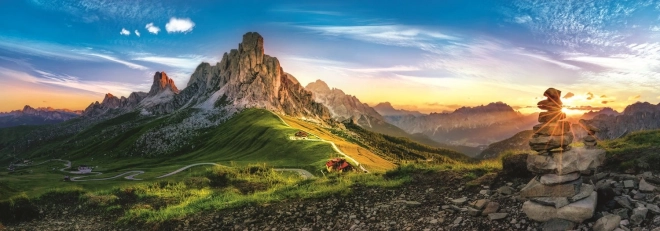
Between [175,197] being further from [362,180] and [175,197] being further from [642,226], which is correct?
[642,226]

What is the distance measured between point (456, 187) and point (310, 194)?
732cm

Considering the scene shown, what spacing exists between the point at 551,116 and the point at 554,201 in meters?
3.47

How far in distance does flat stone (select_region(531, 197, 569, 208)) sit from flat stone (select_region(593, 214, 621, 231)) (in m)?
1.06

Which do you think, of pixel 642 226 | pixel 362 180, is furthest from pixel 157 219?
pixel 642 226

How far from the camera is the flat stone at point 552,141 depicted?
13.4 meters

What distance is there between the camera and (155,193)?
31.7 meters

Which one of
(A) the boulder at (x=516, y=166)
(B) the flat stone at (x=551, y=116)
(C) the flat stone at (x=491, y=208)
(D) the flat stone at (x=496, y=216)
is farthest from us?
(A) the boulder at (x=516, y=166)

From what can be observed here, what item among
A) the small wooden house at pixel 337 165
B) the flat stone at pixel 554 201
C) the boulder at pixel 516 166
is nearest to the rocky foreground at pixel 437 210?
the boulder at pixel 516 166

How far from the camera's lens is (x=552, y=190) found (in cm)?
1288

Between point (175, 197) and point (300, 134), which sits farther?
point (300, 134)

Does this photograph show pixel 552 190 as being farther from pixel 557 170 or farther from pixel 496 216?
pixel 496 216

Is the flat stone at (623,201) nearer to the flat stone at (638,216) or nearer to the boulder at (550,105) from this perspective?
the flat stone at (638,216)

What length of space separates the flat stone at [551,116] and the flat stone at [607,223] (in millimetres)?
3955

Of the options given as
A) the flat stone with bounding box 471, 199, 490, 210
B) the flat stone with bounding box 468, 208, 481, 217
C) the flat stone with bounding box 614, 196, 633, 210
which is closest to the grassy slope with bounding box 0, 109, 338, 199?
the flat stone with bounding box 471, 199, 490, 210
